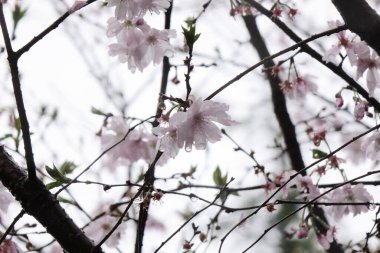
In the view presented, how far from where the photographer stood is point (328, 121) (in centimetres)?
310

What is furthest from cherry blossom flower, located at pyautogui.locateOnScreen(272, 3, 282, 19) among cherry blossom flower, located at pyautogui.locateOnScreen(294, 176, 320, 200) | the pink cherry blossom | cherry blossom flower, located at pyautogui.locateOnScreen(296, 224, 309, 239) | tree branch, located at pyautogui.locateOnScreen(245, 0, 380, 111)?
cherry blossom flower, located at pyautogui.locateOnScreen(296, 224, 309, 239)

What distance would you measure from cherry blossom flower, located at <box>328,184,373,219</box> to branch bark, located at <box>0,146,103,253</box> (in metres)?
1.27

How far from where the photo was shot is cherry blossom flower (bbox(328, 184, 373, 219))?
2.19 meters

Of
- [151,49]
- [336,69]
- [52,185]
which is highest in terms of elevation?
[151,49]

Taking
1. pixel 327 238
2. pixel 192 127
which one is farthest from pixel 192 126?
pixel 327 238

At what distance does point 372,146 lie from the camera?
6.68 feet

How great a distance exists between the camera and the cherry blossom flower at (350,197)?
2.19m

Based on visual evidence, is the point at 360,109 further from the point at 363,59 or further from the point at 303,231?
the point at 303,231

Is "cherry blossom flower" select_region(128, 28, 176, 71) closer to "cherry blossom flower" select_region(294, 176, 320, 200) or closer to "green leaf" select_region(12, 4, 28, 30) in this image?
"green leaf" select_region(12, 4, 28, 30)

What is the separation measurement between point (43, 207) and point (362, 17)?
111 centimetres

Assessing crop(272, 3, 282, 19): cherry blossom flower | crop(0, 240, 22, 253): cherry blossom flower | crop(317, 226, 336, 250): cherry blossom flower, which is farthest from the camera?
crop(317, 226, 336, 250): cherry blossom flower

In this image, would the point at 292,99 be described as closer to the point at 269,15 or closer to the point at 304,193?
the point at 304,193

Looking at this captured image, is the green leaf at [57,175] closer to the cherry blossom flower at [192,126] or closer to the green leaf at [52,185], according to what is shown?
the green leaf at [52,185]

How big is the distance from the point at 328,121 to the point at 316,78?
0.38 m
